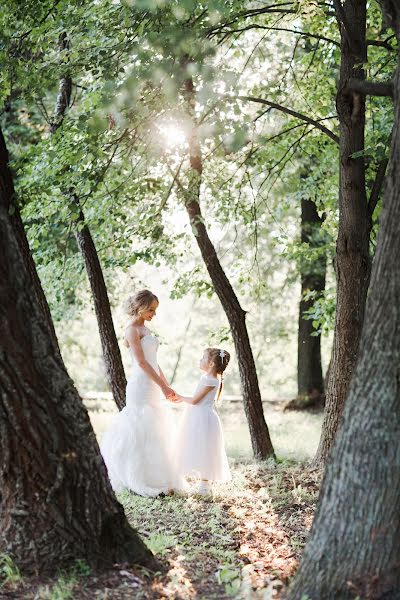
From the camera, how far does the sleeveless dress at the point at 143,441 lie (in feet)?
27.0

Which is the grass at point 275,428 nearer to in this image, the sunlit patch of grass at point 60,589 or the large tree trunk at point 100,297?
the large tree trunk at point 100,297

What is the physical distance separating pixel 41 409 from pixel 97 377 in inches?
1476

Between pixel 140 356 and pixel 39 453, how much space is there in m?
4.17

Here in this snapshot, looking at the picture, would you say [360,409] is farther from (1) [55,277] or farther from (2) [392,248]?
(1) [55,277]

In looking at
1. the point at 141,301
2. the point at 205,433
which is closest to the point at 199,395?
the point at 205,433

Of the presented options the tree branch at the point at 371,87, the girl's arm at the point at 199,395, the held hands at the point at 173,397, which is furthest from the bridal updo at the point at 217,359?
the tree branch at the point at 371,87

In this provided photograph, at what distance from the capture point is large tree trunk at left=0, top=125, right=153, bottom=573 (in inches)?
172

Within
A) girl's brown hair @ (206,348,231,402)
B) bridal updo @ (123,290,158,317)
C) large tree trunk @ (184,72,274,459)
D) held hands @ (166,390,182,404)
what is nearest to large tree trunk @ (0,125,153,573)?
bridal updo @ (123,290,158,317)

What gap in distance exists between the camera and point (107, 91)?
6.91m

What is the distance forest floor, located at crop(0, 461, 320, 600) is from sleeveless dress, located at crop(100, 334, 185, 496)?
32 centimetres

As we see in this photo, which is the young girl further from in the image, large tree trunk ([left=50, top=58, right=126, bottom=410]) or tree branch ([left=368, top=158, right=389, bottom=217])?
tree branch ([left=368, top=158, right=389, bottom=217])

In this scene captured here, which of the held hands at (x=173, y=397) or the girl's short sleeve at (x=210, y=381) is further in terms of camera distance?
the girl's short sleeve at (x=210, y=381)

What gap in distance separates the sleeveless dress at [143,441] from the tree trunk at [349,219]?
2.13 m

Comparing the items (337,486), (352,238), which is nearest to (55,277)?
(352,238)
